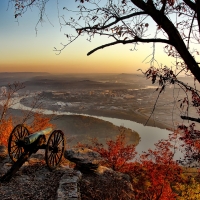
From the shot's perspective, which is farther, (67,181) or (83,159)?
(83,159)

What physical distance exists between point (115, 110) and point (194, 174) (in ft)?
140

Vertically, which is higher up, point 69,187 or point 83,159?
point 69,187

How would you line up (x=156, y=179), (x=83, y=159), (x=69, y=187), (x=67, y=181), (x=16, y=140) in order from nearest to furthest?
(x=69, y=187)
(x=67, y=181)
(x=16, y=140)
(x=83, y=159)
(x=156, y=179)

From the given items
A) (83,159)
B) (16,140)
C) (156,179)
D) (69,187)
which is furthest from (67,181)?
(156,179)

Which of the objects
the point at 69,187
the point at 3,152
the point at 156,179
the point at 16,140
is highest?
the point at 16,140

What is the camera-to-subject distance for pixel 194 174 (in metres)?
28.2

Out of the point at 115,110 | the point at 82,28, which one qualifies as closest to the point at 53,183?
the point at 82,28

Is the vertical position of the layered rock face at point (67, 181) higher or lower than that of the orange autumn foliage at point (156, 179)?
higher

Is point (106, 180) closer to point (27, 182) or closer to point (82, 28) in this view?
point (27, 182)

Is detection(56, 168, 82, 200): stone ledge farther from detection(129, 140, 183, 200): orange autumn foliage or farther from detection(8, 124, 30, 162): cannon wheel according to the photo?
detection(129, 140, 183, 200): orange autumn foliage

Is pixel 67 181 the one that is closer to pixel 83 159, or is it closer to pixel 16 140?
pixel 16 140

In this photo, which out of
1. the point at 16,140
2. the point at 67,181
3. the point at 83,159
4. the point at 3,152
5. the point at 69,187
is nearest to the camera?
the point at 69,187

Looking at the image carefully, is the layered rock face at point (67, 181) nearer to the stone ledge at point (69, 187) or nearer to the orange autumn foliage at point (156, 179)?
the stone ledge at point (69, 187)

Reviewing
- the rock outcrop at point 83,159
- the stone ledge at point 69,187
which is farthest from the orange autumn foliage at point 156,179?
the stone ledge at point 69,187
